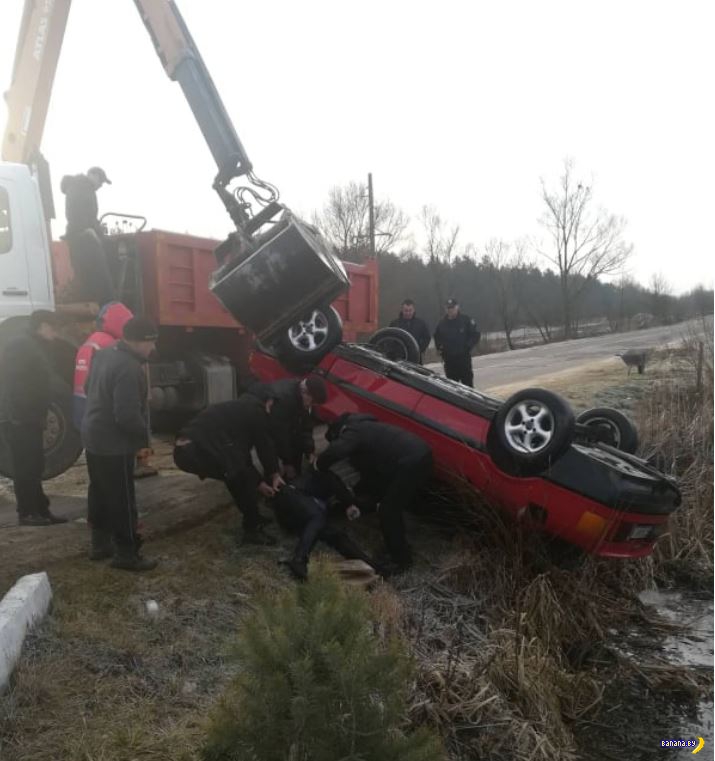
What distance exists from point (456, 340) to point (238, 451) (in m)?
4.84

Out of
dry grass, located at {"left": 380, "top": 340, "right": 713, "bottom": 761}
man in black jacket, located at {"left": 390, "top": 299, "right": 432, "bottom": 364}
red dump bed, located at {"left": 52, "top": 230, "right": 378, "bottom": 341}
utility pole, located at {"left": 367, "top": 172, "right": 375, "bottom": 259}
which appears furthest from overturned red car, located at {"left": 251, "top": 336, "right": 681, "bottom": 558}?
utility pole, located at {"left": 367, "top": 172, "right": 375, "bottom": 259}

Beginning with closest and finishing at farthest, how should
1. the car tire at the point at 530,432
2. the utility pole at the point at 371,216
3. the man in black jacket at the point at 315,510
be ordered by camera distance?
the car tire at the point at 530,432, the man in black jacket at the point at 315,510, the utility pole at the point at 371,216

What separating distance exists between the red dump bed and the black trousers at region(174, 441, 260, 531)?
83.6 inches

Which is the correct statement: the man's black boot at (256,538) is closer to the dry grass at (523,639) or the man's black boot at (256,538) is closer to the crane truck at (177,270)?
the dry grass at (523,639)

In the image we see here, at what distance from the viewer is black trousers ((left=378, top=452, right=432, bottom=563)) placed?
5.42 m

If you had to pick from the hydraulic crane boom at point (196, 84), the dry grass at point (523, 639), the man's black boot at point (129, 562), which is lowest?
the dry grass at point (523, 639)

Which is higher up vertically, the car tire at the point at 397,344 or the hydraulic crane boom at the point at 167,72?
the hydraulic crane boom at the point at 167,72

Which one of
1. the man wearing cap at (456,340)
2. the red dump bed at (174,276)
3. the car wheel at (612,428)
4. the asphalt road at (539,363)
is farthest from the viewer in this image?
the asphalt road at (539,363)

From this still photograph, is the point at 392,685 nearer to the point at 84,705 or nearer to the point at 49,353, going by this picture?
the point at 84,705

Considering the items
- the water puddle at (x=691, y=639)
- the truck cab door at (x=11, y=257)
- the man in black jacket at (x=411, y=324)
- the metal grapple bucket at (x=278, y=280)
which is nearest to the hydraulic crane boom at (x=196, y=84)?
the metal grapple bucket at (x=278, y=280)

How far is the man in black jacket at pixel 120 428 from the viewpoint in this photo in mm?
4594

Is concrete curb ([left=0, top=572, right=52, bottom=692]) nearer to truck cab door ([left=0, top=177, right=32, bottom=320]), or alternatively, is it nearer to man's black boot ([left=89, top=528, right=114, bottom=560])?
man's black boot ([left=89, top=528, right=114, bottom=560])

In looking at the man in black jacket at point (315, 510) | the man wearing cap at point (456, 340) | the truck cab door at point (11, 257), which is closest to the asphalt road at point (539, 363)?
the man wearing cap at point (456, 340)

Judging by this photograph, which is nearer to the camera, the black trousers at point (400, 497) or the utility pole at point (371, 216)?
the black trousers at point (400, 497)
